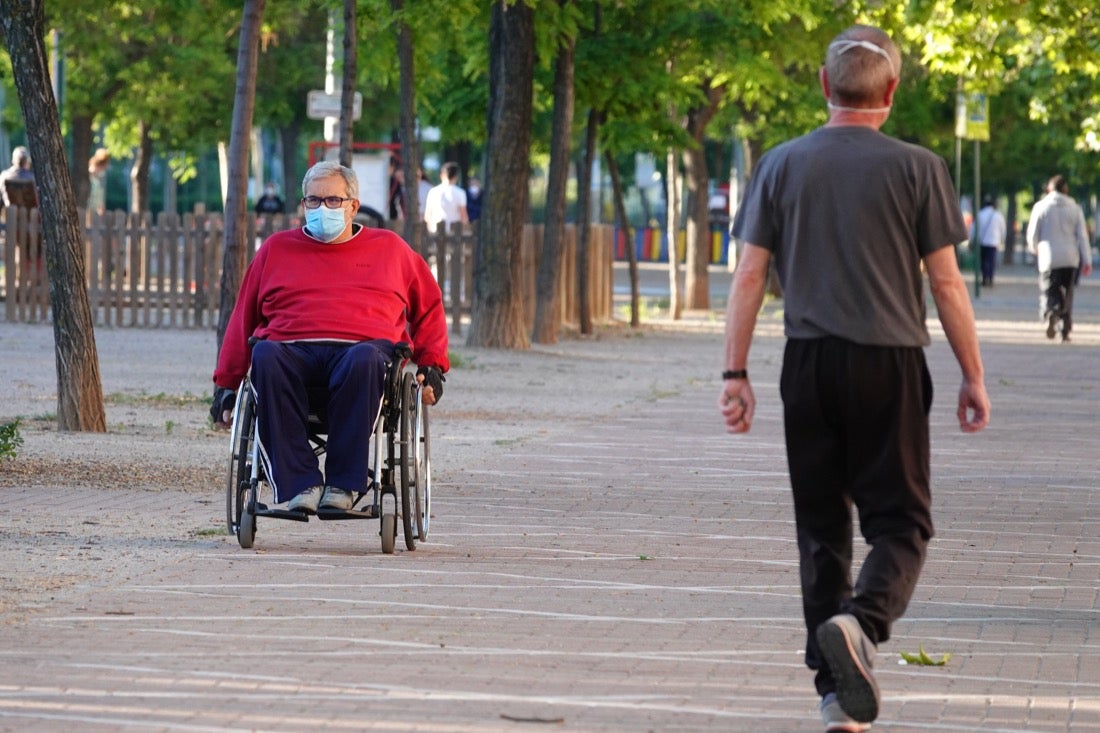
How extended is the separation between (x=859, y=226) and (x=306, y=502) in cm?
353

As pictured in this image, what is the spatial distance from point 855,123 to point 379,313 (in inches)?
140

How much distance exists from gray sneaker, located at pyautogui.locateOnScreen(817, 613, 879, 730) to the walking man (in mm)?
101

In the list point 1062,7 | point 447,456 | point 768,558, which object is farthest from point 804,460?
point 1062,7

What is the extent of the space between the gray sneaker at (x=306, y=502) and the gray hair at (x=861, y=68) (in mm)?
3504

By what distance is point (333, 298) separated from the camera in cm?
856

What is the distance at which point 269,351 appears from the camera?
8273mm

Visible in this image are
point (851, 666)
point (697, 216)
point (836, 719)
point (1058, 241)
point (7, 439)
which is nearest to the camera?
point (851, 666)

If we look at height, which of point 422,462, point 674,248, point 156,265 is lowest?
point 422,462

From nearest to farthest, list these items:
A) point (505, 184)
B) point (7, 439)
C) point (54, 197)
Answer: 1. point (7, 439)
2. point (54, 197)
3. point (505, 184)

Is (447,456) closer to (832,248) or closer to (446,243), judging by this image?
(832,248)

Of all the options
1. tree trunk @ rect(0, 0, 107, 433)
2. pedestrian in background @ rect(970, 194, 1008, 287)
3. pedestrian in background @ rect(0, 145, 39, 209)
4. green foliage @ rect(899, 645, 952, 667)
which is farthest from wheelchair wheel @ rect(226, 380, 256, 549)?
pedestrian in background @ rect(970, 194, 1008, 287)

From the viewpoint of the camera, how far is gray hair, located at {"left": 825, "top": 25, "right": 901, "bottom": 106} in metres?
5.36

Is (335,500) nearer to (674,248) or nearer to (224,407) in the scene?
(224,407)

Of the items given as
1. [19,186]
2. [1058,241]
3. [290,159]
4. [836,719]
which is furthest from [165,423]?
[290,159]
